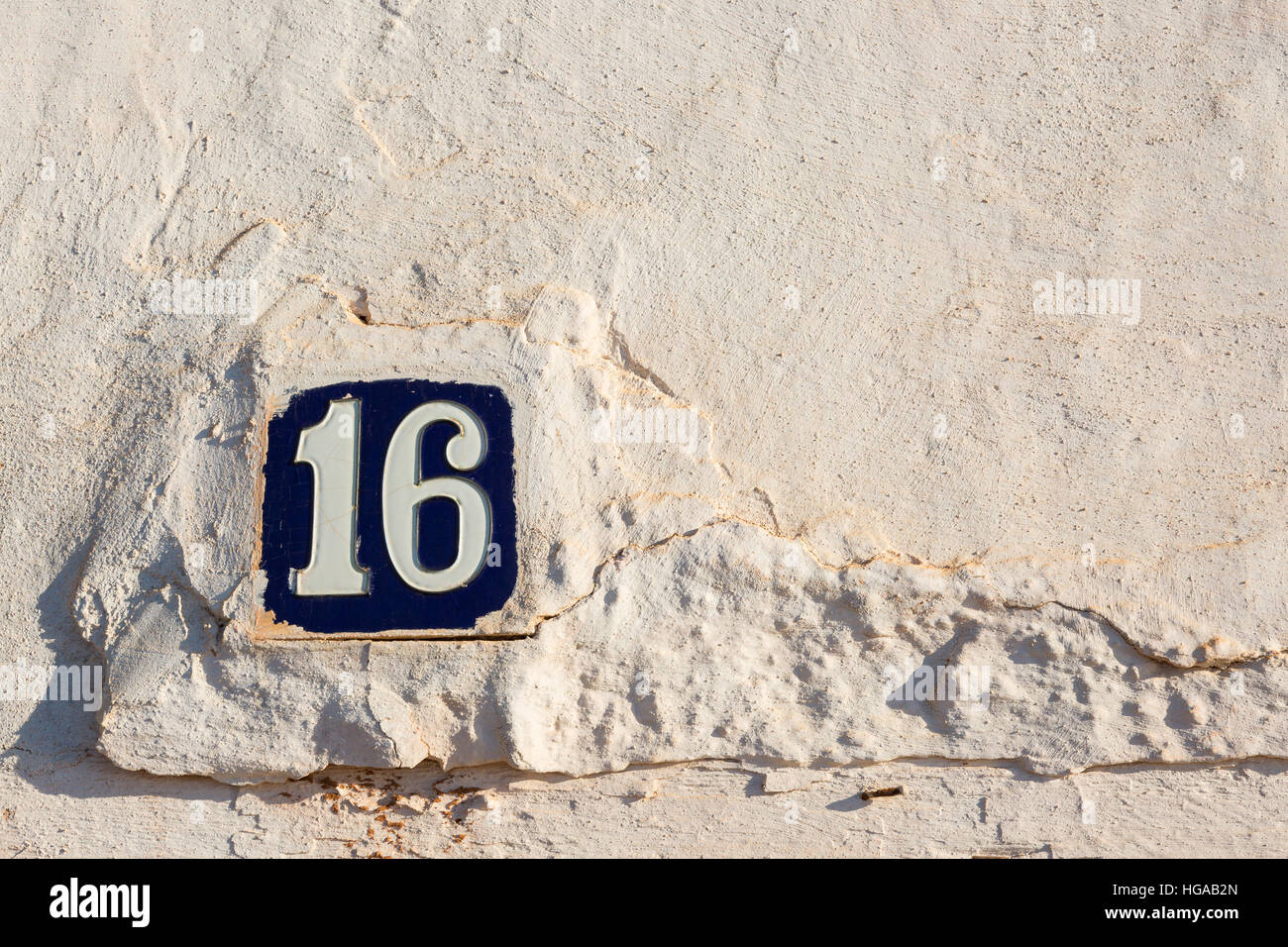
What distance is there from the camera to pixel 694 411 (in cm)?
275

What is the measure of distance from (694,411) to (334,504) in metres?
0.97

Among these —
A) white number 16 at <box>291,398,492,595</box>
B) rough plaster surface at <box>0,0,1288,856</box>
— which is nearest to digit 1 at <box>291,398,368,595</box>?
white number 16 at <box>291,398,492,595</box>

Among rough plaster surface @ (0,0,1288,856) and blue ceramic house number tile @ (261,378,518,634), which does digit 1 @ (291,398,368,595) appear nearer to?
blue ceramic house number tile @ (261,378,518,634)

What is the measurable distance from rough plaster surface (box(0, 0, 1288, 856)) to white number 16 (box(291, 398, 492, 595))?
13 cm

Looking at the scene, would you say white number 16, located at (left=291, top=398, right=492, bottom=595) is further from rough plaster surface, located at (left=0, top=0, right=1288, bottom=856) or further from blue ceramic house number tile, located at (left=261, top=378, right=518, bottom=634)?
rough plaster surface, located at (left=0, top=0, right=1288, bottom=856)

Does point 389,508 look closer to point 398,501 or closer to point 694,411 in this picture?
point 398,501

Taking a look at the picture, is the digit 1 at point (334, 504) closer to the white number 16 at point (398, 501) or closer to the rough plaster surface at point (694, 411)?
the white number 16 at point (398, 501)

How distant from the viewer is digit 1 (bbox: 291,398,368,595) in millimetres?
2572

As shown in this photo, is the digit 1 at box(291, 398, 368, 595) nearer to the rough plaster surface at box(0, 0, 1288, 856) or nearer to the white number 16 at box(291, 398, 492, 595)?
the white number 16 at box(291, 398, 492, 595)

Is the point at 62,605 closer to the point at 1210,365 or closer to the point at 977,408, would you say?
the point at 977,408

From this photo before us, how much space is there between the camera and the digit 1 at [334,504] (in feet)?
8.44

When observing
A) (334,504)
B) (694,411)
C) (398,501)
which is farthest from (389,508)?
(694,411)

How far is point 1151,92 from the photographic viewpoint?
2.87 meters

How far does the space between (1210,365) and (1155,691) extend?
34.7 inches
